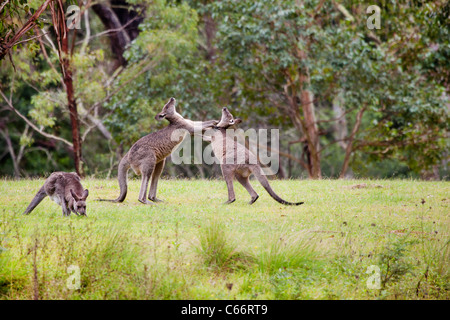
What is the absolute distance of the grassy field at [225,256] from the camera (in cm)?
611

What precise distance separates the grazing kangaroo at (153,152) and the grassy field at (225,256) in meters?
0.85

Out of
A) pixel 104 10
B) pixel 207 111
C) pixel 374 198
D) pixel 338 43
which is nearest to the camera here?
pixel 374 198

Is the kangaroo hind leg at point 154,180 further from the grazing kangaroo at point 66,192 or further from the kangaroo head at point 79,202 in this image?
the kangaroo head at point 79,202

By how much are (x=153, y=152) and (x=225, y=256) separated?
360 cm

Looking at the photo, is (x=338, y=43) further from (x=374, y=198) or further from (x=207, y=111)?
(x=374, y=198)

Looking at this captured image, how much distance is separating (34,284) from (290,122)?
61.0 feet

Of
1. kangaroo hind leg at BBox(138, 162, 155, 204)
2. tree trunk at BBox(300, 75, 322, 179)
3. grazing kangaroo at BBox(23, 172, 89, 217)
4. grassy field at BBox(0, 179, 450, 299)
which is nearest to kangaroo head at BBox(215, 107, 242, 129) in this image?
kangaroo hind leg at BBox(138, 162, 155, 204)

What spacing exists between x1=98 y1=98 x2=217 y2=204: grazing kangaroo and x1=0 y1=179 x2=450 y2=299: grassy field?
853 mm

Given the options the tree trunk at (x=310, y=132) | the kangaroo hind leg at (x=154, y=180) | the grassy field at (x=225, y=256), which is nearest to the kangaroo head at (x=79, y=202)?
the grassy field at (x=225, y=256)

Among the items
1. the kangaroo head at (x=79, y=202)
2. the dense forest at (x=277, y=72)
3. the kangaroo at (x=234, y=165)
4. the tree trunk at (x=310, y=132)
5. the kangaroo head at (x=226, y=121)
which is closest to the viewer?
the kangaroo head at (x=79, y=202)

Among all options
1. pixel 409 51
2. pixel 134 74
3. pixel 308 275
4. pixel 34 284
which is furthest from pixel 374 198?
pixel 134 74

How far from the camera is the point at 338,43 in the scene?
59.2 feet

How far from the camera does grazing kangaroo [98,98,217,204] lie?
32.2 ft

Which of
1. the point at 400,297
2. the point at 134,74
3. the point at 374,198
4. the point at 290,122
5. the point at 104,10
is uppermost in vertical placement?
the point at 104,10
